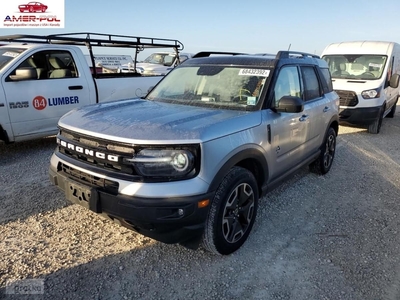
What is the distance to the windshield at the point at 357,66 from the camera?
328 inches

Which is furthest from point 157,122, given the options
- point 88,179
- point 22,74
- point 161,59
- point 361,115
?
point 161,59

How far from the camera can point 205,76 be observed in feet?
12.1

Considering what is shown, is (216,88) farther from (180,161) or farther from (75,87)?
(75,87)

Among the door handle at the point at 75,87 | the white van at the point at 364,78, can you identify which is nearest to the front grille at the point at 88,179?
the door handle at the point at 75,87

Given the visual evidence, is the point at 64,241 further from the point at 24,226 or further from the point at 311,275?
the point at 311,275

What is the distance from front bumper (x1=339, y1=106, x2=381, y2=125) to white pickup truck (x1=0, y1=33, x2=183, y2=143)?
5.50 m

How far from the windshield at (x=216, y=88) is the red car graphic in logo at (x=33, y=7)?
934 centimetres

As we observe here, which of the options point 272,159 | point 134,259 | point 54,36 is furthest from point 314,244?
point 54,36

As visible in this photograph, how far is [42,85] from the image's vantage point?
17.8 feet

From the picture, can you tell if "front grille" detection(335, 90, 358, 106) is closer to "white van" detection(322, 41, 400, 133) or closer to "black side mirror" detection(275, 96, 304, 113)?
"white van" detection(322, 41, 400, 133)

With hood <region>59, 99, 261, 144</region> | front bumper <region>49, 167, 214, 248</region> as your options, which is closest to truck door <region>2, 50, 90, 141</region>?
hood <region>59, 99, 261, 144</region>

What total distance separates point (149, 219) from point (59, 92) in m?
4.18

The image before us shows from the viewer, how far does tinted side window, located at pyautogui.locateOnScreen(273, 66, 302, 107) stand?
3.43m

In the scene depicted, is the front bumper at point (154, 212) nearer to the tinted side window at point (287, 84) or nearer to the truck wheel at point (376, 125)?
the tinted side window at point (287, 84)
